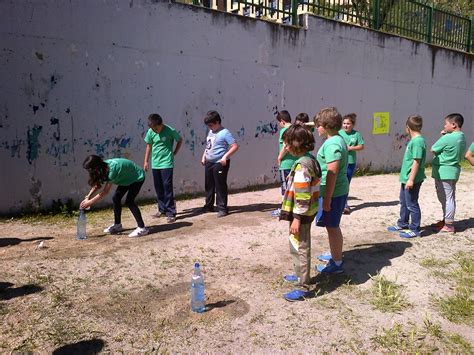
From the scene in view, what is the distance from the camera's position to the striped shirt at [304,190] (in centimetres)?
352

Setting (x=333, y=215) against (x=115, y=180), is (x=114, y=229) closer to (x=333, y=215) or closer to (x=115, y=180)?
(x=115, y=180)

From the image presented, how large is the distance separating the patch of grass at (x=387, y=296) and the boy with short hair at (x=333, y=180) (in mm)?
407

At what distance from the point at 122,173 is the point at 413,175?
11.8 feet

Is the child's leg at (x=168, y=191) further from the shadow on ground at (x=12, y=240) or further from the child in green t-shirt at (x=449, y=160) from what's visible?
the child in green t-shirt at (x=449, y=160)

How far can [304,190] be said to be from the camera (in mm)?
3518

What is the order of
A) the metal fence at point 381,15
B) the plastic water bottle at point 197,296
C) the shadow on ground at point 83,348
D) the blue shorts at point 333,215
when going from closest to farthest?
1. the shadow on ground at point 83,348
2. the plastic water bottle at point 197,296
3. the blue shorts at point 333,215
4. the metal fence at point 381,15

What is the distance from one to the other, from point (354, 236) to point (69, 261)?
3.60 metres

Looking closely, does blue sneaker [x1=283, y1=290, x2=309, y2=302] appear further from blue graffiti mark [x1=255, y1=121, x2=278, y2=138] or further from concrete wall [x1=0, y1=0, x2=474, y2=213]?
blue graffiti mark [x1=255, y1=121, x2=278, y2=138]

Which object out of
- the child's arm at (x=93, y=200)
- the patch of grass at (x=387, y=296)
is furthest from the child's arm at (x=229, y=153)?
the patch of grass at (x=387, y=296)

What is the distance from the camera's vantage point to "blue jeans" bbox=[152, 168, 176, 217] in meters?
6.18

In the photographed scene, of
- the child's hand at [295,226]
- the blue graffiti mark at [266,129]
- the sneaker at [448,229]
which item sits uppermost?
the blue graffiti mark at [266,129]

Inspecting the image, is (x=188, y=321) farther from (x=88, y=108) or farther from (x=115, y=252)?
(x=88, y=108)

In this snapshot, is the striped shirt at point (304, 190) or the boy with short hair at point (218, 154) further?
the boy with short hair at point (218, 154)

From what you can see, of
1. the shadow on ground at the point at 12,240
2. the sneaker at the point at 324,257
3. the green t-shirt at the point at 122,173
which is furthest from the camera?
the shadow on ground at the point at 12,240
